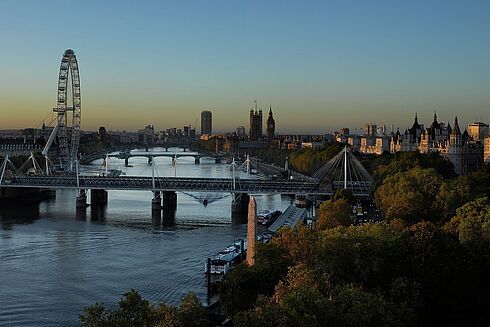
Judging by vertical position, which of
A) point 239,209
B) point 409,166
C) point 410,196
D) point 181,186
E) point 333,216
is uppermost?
point 409,166

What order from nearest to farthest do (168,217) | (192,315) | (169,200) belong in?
1. (192,315)
2. (168,217)
3. (169,200)

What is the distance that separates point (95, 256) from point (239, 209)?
15.6 meters

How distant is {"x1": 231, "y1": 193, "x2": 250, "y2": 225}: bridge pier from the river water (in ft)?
1.92

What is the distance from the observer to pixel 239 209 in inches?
1692

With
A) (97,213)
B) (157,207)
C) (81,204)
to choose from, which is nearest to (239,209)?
(157,207)

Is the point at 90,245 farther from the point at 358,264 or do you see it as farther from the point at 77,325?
the point at 358,264

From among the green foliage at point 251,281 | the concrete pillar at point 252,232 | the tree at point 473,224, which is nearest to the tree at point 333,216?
the tree at point 473,224

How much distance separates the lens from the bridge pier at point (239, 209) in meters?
39.9

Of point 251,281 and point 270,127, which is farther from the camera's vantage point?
point 270,127

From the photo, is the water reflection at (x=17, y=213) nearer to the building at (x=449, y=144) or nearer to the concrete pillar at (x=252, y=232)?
the concrete pillar at (x=252, y=232)

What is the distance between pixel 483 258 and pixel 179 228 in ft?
67.1

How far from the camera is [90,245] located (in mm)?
31141

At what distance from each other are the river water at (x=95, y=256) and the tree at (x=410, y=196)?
7267mm

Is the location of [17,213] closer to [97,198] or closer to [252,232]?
[97,198]
